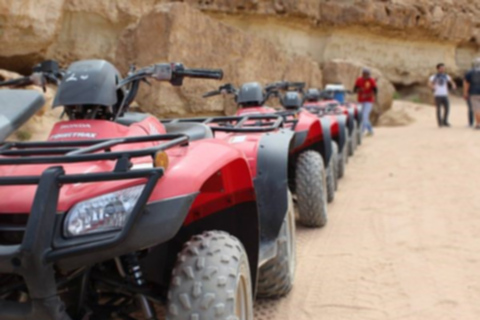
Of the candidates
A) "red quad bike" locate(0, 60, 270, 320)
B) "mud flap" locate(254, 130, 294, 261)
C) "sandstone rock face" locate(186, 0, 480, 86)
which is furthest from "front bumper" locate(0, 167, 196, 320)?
"sandstone rock face" locate(186, 0, 480, 86)

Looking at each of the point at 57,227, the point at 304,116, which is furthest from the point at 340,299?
the point at 304,116

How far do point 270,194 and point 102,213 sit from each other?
1.48m

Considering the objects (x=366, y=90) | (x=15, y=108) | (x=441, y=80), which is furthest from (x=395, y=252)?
(x=441, y=80)

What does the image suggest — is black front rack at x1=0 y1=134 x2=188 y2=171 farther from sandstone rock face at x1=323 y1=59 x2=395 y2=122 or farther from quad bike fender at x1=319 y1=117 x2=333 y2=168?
sandstone rock face at x1=323 y1=59 x2=395 y2=122

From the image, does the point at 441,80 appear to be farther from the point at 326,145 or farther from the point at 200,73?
the point at 200,73

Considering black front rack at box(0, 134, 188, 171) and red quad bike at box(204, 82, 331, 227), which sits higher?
black front rack at box(0, 134, 188, 171)

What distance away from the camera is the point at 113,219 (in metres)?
1.87

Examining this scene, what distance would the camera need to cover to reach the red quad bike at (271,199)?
3.23 metres

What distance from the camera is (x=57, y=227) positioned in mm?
1828

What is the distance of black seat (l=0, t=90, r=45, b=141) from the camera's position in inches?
108

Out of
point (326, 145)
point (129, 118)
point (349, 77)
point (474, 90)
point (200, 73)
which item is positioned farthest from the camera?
point (349, 77)

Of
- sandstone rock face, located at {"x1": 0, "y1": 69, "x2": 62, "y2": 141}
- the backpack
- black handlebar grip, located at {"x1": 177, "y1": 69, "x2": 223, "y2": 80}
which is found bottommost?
the backpack

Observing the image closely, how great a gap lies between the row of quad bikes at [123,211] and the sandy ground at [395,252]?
49 centimetres

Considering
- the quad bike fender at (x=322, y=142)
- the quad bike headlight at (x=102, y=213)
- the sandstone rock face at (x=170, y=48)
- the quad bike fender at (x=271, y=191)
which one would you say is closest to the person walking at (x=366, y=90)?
the sandstone rock face at (x=170, y=48)
